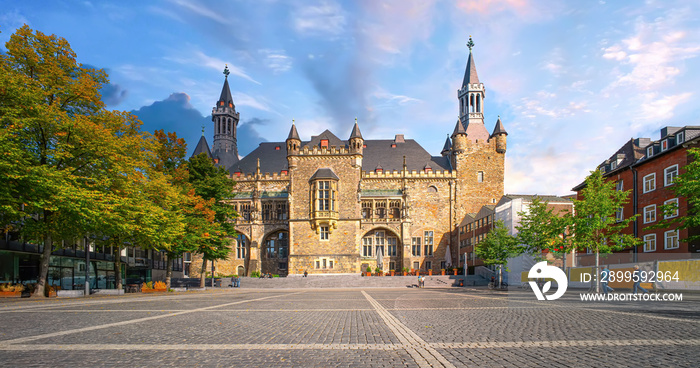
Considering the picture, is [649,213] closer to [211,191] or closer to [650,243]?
[650,243]

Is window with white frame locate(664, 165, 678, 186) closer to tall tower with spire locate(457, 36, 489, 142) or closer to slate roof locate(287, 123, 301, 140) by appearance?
tall tower with spire locate(457, 36, 489, 142)

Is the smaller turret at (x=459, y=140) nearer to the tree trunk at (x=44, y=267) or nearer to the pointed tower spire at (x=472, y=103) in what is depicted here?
the pointed tower spire at (x=472, y=103)

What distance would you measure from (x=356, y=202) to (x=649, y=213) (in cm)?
3043

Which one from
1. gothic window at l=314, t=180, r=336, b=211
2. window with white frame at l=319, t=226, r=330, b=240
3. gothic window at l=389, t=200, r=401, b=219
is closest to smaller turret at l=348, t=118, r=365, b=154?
gothic window at l=314, t=180, r=336, b=211

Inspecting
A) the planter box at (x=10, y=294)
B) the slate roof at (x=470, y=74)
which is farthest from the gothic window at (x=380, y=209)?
the planter box at (x=10, y=294)

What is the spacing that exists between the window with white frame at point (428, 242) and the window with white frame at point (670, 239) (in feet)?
99.5

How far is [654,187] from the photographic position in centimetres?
3625

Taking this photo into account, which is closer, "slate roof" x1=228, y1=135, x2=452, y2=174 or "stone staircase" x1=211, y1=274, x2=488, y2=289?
"stone staircase" x1=211, y1=274, x2=488, y2=289

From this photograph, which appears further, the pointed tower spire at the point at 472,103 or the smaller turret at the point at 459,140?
the pointed tower spire at the point at 472,103

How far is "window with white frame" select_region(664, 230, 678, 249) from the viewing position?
32.6 metres

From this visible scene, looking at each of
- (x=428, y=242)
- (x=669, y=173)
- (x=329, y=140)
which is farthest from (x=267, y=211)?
(x=669, y=173)

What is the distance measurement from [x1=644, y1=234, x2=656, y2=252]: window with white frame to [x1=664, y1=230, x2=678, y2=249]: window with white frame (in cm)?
149

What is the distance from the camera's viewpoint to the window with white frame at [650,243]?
3531cm

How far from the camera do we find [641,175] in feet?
125
